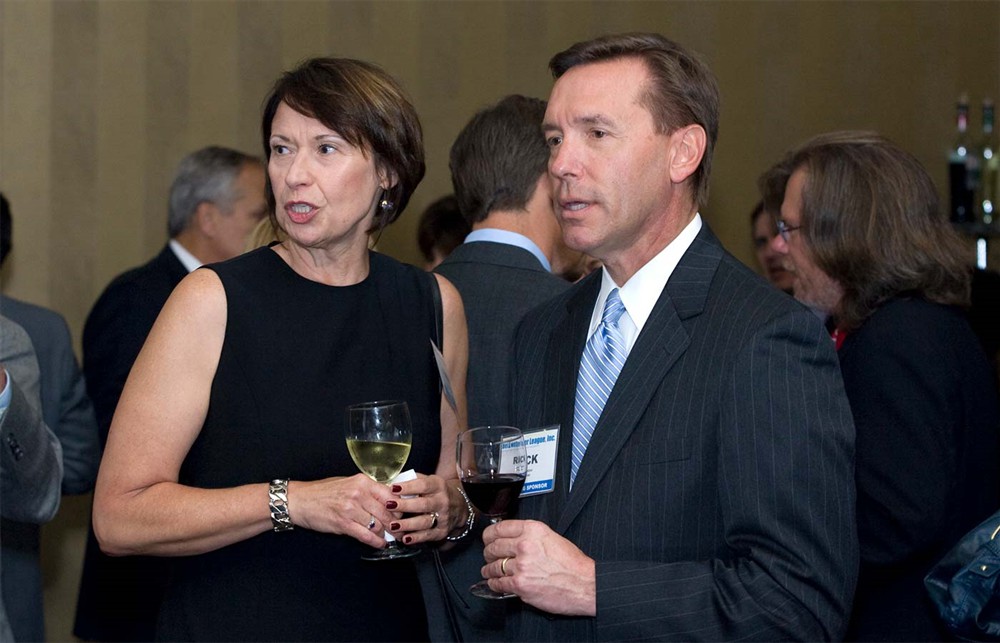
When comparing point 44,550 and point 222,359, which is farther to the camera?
point 44,550

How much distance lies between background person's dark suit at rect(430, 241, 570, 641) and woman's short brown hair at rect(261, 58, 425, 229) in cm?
54

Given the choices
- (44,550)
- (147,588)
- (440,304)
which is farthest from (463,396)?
(44,550)

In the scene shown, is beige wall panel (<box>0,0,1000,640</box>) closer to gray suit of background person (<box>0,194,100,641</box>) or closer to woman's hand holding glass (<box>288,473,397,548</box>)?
gray suit of background person (<box>0,194,100,641</box>)

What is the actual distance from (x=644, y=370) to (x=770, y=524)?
0.33m

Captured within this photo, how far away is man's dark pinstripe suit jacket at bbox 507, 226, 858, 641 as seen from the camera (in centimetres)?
172

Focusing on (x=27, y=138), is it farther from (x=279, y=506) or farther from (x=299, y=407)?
(x=279, y=506)

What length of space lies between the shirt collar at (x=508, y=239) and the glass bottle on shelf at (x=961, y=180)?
12.2ft

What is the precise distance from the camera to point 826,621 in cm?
174

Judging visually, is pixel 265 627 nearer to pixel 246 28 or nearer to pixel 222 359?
pixel 222 359

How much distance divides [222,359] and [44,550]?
328cm

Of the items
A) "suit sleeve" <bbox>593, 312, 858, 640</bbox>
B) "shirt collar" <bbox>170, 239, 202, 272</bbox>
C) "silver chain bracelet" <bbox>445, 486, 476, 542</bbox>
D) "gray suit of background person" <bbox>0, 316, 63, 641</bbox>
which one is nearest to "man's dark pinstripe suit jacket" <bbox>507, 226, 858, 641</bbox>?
"suit sleeve" <bbox>593, 312, 858, 640</bbox>

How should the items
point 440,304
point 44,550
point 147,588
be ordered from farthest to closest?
point 44,550, point 147,588, point 440,304

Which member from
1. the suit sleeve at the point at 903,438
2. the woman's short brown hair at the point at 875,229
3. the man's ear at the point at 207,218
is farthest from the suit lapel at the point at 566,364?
the man's ear at the point at 207,218

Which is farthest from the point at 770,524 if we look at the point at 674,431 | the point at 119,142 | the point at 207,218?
the point at 119,142
